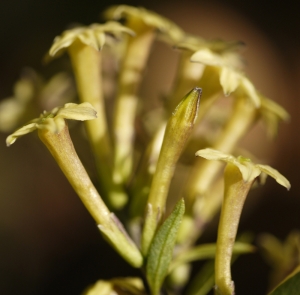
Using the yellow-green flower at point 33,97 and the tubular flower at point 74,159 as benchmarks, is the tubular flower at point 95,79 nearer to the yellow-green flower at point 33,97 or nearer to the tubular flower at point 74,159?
the tubular flower at point 74,159

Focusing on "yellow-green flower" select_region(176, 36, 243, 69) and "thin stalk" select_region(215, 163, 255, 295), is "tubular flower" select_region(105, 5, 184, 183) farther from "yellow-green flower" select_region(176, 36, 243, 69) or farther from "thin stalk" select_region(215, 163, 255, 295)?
"thin stalk" select_region(215, 163, 255, 295)

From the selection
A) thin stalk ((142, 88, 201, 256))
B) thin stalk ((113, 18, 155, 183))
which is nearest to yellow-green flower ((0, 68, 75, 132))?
thin stalk ((113, 18, 155, 183))

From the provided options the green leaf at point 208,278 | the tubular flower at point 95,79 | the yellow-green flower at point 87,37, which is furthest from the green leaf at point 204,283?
the yellow-green flower at point 87,37

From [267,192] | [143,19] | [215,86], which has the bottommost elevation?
[267,192]

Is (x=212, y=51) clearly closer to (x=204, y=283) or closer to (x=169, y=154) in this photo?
(x=169, y=154)

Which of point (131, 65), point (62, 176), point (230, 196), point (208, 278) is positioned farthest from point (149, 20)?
point (62, 176)

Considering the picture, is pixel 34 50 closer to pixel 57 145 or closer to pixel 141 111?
pixel 141 111

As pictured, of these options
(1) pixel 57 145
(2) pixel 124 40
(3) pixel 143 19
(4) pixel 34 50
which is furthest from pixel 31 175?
(1) pixel 57 145

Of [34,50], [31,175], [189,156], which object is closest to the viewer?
[189,156]
